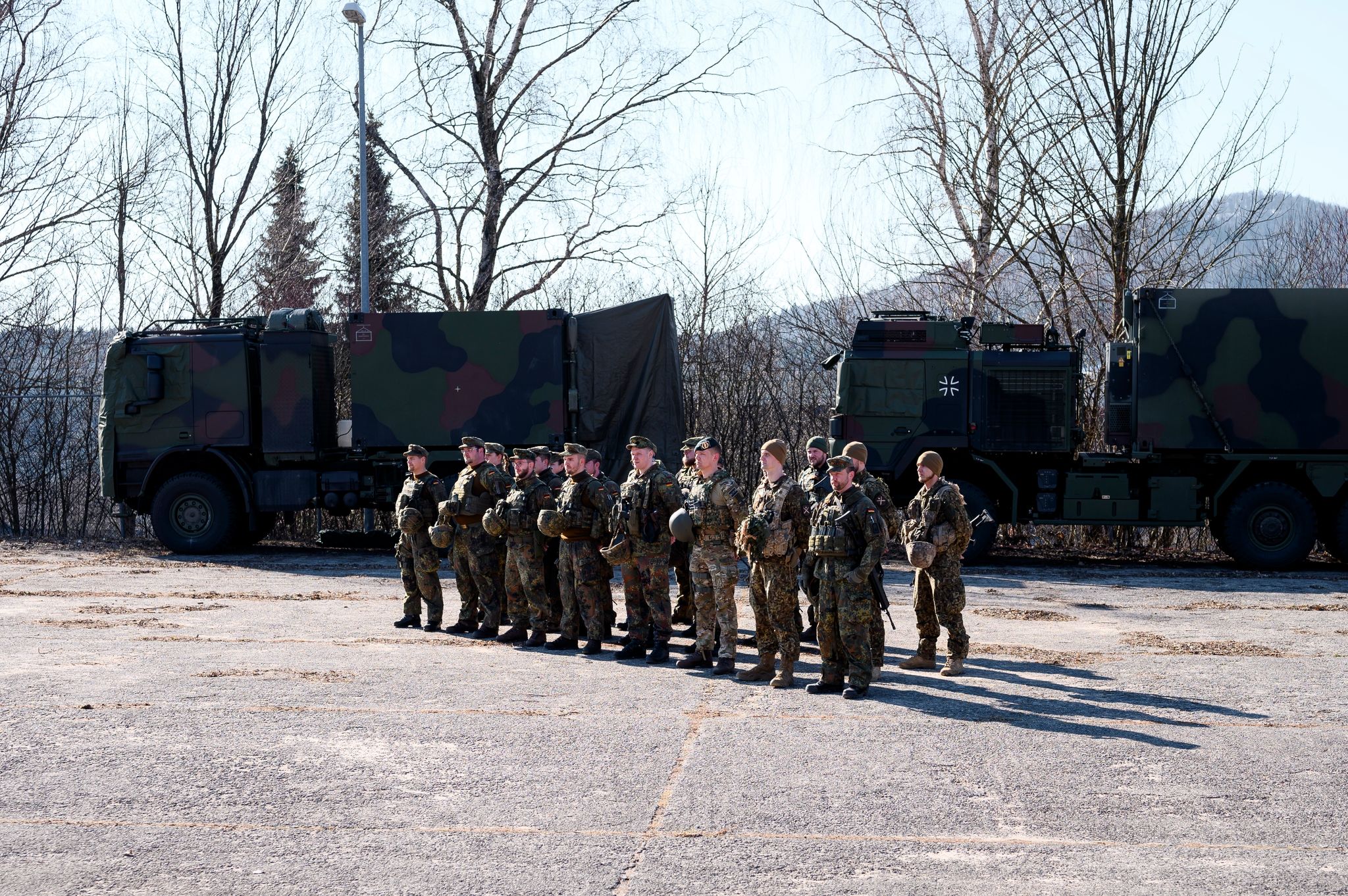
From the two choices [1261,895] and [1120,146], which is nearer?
[1261,895]

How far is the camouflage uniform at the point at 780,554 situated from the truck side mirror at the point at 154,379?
36.2 ft

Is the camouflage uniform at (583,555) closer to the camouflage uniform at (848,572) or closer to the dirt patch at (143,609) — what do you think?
the camouflage uniform at (848,572)

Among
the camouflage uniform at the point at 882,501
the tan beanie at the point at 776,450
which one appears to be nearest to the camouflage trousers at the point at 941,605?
the camouflage uniform at the point at 882,501

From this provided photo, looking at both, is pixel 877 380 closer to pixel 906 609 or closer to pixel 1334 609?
pixel 906 609

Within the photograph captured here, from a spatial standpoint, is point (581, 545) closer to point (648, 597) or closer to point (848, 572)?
point (648, 597)

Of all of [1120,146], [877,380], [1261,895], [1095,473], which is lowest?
[1261,895]

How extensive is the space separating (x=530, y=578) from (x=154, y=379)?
8916 millimetres

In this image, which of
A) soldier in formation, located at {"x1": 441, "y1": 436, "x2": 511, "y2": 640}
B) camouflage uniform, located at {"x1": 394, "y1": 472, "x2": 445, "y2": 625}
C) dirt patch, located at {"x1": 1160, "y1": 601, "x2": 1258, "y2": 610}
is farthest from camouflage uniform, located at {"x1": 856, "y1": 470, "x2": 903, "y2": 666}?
dirt patch, located at {"x1": 1160, "y1": 601, "x2": 1258, "y2": 610}

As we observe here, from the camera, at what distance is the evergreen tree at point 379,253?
24844mm

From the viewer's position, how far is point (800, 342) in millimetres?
21672

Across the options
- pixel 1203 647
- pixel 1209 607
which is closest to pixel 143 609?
pixel 1203 647

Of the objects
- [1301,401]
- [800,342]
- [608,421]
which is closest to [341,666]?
[608,421]

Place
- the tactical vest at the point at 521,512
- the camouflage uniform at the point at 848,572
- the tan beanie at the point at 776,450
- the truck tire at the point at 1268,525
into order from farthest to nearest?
the truck tire at the point at 1268,525
the tactical vest at the point at 521,512
the tan beanie at the point at 776,450
the camouflage uniform at the point at 848,572

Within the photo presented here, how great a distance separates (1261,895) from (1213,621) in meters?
7.22
